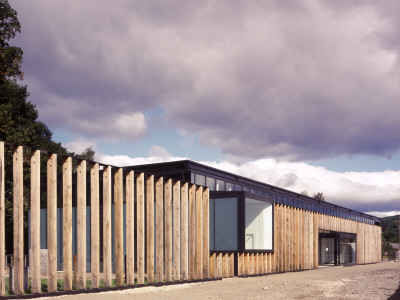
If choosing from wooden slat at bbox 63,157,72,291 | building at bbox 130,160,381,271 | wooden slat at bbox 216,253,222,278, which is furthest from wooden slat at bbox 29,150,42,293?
building at bbox 130,160,381,271

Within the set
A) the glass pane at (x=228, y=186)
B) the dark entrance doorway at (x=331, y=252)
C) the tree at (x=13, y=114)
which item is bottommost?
the dark entrance doorway at (x=331, y=252)

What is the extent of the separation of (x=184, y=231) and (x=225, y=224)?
500 centimetres

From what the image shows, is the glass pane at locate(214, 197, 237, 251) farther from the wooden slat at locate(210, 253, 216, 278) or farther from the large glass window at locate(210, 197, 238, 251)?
the wooden slat at locate(210, 253, 216, 278)

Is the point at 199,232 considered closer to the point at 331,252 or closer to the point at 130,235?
the point at 130,235

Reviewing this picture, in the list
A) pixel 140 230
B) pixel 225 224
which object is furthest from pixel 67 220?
pixel 225 224

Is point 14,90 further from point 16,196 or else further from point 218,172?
point 16,196

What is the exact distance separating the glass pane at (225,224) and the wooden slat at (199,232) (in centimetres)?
350

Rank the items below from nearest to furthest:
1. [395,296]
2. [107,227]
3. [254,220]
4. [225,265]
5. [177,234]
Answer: [395,296]
[107,227]
[177,234]
[225,265]
[254,220]

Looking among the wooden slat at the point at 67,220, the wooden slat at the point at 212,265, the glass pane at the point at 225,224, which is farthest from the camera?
the glass pane at the point at 225,224

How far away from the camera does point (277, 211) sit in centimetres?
2783

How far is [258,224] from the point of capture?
26.7 meters

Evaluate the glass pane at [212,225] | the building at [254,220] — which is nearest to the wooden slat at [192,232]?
the building at [254,220]

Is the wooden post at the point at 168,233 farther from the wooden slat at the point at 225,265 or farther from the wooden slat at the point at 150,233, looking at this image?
the wooden slat at the point at 225,265

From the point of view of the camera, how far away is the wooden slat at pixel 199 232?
68.3 ft
